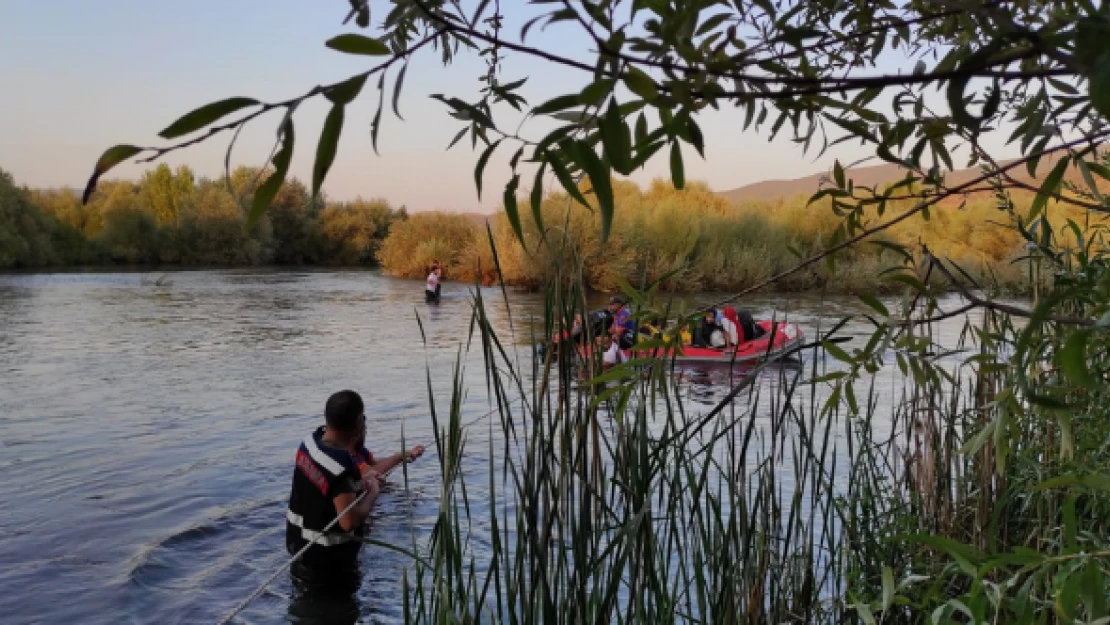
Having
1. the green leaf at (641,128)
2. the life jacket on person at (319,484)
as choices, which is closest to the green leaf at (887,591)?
the green leaf at (641,128)

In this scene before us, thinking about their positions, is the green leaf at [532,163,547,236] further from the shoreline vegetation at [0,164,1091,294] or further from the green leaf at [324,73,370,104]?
the shoreline vegetation at [0,164,1091,294]

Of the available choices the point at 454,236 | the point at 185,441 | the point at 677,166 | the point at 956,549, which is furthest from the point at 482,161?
the point at 454,236

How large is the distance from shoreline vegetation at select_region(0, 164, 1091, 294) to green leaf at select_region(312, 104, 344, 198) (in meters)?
3.08

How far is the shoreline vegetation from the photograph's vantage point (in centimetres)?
2453

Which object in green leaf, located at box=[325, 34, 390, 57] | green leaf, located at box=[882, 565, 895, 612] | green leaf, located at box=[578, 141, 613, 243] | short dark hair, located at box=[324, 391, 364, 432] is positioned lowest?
short dark hair, located at box=[324, 391, 364, 432]

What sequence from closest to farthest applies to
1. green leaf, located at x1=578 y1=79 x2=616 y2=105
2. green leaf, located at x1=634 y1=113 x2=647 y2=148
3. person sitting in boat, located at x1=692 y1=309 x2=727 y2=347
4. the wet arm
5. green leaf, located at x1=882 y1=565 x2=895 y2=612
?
green leaf, located at x1=578 y1=79 x2=616 y2=105 → green leaf, located at x1=634 y1=113 x2=647 y2=148 → green leaf, located at x1=882 y1=565 x2=895 y2=612 → the wet arm → person sitting in boat, located at x1=692 y1=309 x2=727 y2=347

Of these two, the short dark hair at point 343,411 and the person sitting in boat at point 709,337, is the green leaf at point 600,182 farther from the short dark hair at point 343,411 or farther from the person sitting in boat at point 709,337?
the person sitting in boat at point 709,337

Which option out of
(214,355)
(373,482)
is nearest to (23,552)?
(373,482)

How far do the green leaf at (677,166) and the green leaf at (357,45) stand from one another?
0.53 m

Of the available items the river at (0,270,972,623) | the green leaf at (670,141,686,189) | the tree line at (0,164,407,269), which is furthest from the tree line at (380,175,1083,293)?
the green leaf at (670,141,686,189)

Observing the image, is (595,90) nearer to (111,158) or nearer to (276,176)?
(276,176)

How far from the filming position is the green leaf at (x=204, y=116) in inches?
38.0

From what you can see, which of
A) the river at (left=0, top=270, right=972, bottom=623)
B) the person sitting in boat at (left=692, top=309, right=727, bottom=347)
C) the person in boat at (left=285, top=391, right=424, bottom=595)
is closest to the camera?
the person in boat at (left=285, top=391, right=424, bottom=595)

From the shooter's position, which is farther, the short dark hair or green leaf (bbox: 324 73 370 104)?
the short dark hair
